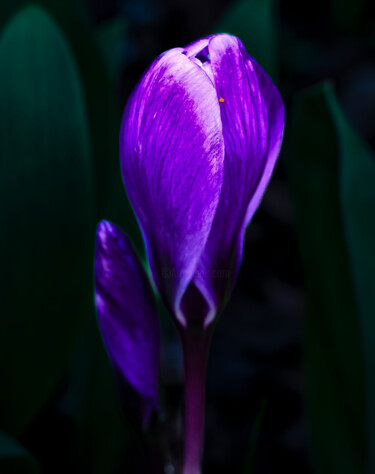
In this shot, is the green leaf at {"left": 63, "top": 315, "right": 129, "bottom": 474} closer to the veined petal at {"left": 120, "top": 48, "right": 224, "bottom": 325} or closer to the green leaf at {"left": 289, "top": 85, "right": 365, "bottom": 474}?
the green leaf at {"left": 289, "top": 85, "right": 365, "bottom": 474}

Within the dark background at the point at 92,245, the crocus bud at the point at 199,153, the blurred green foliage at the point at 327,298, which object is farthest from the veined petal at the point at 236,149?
the blurred green foliage at the point at 327,298

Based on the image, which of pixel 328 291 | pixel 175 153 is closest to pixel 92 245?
pixel 328 291

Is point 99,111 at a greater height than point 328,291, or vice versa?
point 99,111

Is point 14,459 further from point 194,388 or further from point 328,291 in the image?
point 328,291

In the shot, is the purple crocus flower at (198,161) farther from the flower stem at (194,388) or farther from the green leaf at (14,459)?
the green leaf at (14,459)

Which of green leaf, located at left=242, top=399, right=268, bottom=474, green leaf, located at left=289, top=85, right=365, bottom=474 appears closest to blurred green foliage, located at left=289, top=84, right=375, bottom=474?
green leaf, located at left=289, top=85, right=365, bottom=474

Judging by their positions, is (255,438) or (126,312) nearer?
(126,312)

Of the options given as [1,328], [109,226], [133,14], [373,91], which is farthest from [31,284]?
[133,14]
